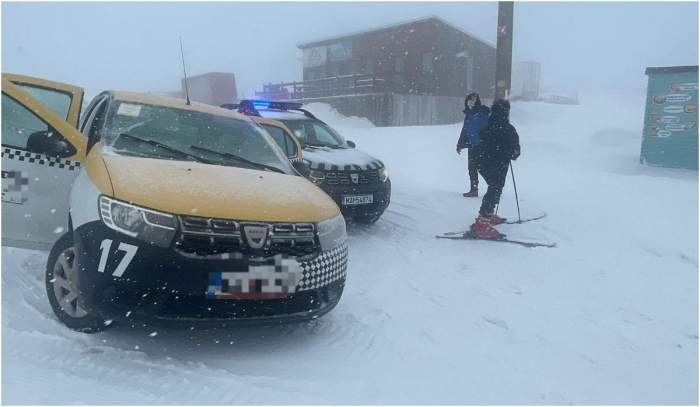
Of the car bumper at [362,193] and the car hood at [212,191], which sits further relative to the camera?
the car bumper at [362,193]

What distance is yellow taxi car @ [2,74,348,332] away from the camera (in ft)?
→ 9.44

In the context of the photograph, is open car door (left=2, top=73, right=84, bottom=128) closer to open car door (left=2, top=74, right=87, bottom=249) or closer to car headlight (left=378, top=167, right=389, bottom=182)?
open car door (left=2, top=74, right=87, bottom=249)

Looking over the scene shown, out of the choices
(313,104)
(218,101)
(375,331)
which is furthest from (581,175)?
(218,101)

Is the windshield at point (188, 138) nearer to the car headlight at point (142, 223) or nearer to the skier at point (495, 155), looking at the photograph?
the car headlight at point (142, 223)

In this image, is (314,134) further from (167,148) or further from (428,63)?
(428,63)

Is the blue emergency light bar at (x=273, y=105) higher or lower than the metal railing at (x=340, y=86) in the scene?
lower

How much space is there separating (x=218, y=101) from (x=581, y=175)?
29.1 metres

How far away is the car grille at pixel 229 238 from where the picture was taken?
2883mm

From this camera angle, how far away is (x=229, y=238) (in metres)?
2.95

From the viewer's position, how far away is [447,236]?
656 cm

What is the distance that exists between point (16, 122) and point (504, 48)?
7.17 meters

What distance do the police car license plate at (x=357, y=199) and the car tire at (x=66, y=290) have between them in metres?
3.46

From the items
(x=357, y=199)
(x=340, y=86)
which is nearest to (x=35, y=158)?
(x=357, y=199)

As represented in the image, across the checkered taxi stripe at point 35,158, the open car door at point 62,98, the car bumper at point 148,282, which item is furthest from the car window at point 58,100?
the car bumper at point 148,282
